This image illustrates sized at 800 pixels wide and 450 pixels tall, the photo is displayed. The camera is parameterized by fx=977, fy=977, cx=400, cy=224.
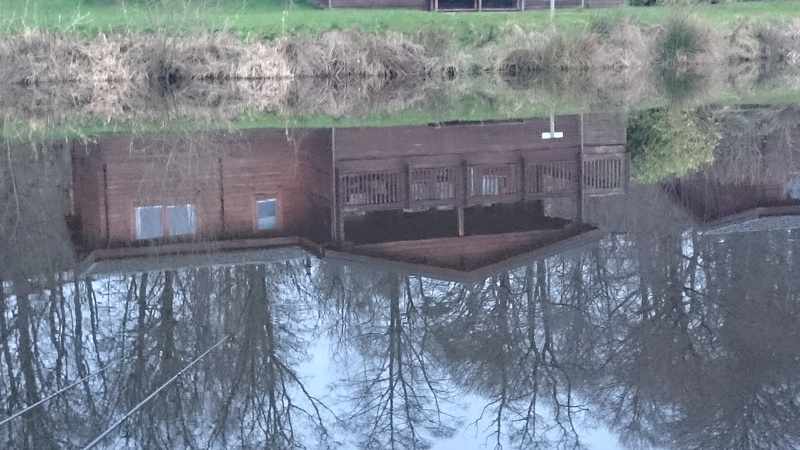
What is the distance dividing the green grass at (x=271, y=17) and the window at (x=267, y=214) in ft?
32.3

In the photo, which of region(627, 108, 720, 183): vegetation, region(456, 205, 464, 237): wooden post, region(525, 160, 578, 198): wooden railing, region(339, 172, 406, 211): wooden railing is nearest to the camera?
region(456, 205, 464, 237): wooden post

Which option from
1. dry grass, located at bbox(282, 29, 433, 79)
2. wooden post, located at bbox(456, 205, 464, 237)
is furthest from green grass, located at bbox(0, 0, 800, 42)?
wooden post, located at bbox(456, 205, 464, 237)

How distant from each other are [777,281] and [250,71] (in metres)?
19.9

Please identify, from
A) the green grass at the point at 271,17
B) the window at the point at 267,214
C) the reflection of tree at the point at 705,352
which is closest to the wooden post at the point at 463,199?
the window at the point at 267,214

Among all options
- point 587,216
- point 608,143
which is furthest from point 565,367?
point 608,143

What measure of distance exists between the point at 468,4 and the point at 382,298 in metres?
30.6

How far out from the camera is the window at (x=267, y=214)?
19808 mm

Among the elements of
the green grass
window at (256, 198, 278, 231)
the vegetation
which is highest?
the green grass

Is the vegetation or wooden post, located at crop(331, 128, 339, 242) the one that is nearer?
wooden post, located at crop(331, 128, 339, 242)

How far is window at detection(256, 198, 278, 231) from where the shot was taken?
780 inches

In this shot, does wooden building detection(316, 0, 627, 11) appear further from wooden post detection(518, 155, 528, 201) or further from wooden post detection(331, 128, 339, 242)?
wooden post detection(518, 155, 528, 201)

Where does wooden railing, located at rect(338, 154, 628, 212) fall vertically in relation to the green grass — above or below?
below

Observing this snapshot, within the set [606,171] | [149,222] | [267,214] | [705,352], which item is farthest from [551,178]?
[705,352]

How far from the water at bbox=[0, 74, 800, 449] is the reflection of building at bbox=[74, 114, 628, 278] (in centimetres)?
9
